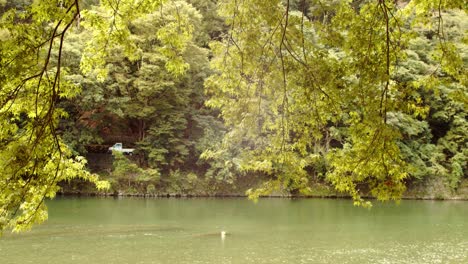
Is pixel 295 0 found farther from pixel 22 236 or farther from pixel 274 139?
pixel 274 139

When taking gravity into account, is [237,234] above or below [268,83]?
below

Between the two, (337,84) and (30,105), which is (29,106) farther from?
(337,84)

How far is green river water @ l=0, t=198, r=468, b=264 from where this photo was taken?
9789mm

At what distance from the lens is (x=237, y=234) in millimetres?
12266

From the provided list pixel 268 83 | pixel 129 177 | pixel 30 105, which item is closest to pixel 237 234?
pixel 268 83

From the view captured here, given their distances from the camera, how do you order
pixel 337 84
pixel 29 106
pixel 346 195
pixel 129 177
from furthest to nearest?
pixel 346 195 < pixel 129 177 < pixel 337 84 < pixel 29 106

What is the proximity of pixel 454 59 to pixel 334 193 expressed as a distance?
55.7 ft

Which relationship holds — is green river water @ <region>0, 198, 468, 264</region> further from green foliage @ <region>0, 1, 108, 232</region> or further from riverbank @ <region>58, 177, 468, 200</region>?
green foliage @ <region>0, 1, 108, 232</region>

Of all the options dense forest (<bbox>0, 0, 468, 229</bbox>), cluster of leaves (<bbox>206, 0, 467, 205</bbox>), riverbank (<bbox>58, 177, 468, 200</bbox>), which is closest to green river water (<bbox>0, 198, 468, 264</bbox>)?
riverbank (<bbox>58, 177, 468, 200</bbox>)

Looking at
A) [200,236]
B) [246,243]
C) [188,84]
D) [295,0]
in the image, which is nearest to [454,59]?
[246,243]

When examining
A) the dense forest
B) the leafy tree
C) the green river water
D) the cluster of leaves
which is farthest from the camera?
the green river water

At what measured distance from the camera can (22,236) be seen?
1101 centimetres

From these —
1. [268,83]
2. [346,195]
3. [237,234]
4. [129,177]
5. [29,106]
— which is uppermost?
[268,83]

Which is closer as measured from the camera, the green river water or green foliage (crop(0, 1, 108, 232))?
green foliage (crop(0, 1, 108, 232))
